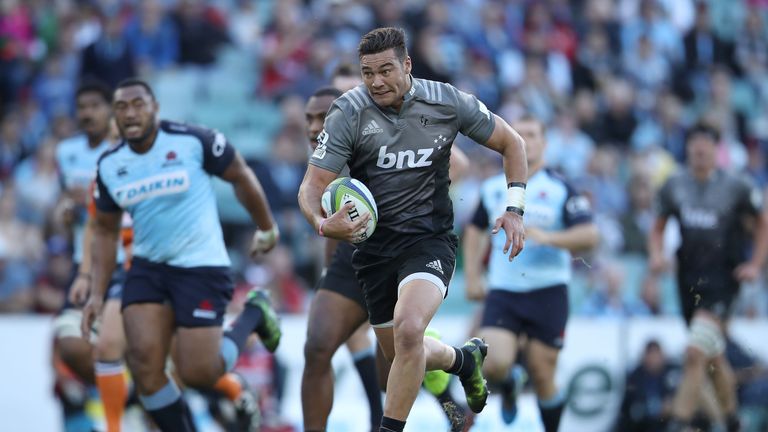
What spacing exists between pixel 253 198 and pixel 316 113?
93 centimetres

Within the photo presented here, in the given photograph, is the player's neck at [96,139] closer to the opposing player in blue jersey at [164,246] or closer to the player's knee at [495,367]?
the opposing player in blue jersey at [164,246]

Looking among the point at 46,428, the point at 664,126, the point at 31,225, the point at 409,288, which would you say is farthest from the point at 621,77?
the point at 409,288

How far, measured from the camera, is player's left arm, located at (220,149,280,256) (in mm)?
10039

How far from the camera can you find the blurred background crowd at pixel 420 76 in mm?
16109

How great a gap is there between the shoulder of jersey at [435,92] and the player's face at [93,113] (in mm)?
4221

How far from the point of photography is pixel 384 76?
8.18 meters

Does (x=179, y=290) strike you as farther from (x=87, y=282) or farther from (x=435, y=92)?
(x=435, y=92)

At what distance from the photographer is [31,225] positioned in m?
15.8

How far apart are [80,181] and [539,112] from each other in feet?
30.7

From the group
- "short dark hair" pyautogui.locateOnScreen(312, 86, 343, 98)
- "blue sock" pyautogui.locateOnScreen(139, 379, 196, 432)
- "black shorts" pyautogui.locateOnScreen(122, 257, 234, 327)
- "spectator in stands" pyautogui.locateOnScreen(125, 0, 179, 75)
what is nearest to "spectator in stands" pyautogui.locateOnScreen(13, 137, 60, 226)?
"spectator in stands" pyautogui.locateOnScreen(125, 0, 179, 75)

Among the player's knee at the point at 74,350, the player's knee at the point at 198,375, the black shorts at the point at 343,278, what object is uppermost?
the black shorts at the point at 343,278

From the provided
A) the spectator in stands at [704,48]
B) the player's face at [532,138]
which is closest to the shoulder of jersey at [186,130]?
the player's face at [532,138]

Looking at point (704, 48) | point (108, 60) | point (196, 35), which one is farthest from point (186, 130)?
point (704, 48)

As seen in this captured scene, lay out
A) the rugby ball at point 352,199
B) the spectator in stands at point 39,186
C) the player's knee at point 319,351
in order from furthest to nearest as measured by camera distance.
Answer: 1. the spectator in stands at point 39,186
2. the player's knee at point 319,351
3. the rugby ball at point 352,199
